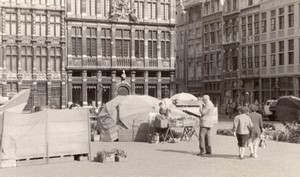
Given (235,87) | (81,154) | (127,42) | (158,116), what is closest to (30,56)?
(127,42)

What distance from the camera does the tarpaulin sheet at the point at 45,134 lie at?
14797 millimetres

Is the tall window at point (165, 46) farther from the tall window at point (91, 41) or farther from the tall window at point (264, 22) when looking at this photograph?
the tall window at point (264, 22)

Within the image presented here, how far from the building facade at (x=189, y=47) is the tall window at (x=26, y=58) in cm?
2059

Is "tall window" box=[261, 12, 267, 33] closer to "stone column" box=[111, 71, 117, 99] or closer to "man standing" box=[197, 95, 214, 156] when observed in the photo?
"stone column" box=[111, 71, 117, 99]

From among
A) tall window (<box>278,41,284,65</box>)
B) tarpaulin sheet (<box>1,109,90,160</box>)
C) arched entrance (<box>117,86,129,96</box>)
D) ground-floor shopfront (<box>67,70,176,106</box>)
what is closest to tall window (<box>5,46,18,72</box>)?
ground-floor shopfront (<box>67,70,176,106</box>)

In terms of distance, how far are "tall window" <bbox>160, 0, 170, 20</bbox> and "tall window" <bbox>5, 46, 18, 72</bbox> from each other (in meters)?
15.4

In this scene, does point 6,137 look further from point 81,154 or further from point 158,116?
point 158,116

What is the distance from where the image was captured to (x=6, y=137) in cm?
1468

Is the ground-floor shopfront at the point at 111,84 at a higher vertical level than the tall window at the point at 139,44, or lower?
lower

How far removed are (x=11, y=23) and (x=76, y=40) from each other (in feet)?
20.2

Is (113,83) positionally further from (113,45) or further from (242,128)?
(242,128)

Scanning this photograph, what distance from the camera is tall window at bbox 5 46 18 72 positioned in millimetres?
48562

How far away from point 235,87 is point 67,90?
55.4 feet

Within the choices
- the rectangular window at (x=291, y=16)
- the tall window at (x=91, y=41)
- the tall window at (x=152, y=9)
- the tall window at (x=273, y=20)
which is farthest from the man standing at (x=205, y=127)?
the tall window at (x=152, y=9)
